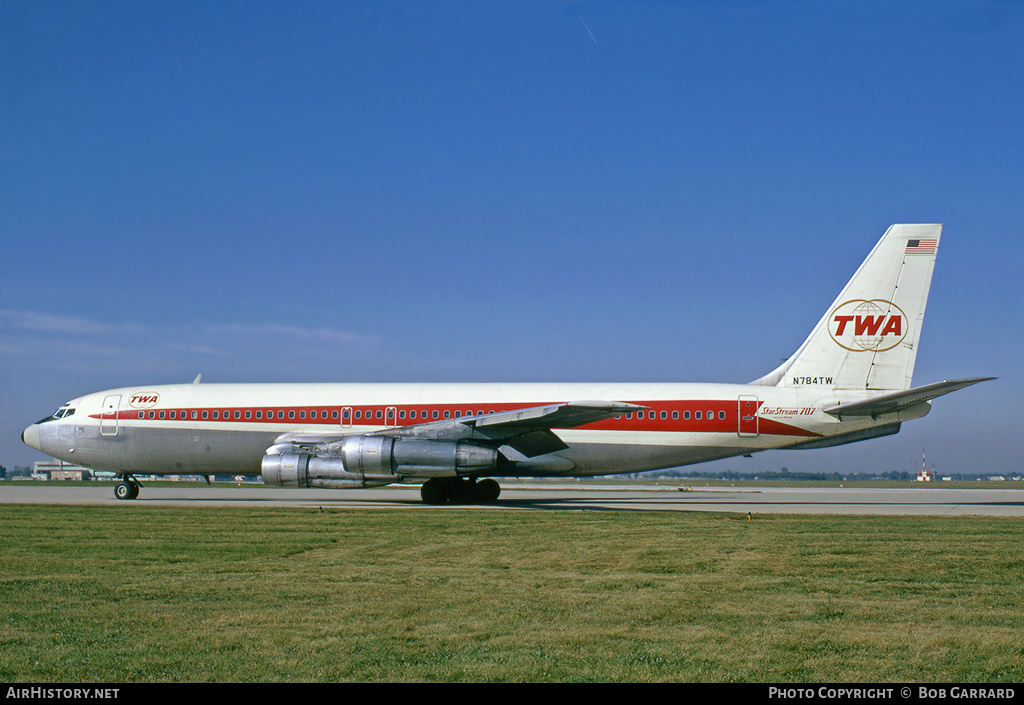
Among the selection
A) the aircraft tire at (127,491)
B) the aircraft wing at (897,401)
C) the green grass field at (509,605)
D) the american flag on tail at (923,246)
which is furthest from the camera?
the aircraft tire at (127,491)

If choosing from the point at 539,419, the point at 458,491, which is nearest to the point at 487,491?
the point at 458,491

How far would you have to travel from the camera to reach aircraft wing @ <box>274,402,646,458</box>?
22547 millimetres

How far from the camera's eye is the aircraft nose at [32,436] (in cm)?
2898

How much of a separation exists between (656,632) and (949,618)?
277 cm

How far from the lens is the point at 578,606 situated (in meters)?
7.80

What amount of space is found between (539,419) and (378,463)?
4622mm

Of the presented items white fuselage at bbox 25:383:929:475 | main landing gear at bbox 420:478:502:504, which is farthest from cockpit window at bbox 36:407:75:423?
main landing gear at bbox 420:478:502:504
